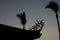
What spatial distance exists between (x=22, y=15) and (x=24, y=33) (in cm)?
1033

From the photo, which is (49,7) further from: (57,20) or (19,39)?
(19,39)

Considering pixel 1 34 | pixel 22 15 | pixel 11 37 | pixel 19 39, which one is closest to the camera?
pixel 1 34

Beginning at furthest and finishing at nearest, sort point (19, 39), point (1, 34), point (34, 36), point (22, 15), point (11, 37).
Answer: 1. point (22, 15)
2. point (34, 36)
3. point (19, 39)
4. point (11, 37)
5. point (1, 34)

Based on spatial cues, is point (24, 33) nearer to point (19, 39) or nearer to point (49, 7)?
point (19, 39)

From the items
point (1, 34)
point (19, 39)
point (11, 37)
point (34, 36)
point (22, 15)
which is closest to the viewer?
point (1, 34)

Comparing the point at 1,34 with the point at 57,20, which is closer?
the point at 1,34

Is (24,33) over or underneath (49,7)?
underneath

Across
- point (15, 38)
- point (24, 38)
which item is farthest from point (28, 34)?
point (15, 38)

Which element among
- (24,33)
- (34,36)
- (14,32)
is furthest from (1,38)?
(34,36)

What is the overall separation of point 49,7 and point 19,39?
12147 millimetres

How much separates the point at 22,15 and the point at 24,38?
400 inches

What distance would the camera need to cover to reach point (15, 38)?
15633 mm

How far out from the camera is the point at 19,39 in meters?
16.1

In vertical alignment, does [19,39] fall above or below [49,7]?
below
